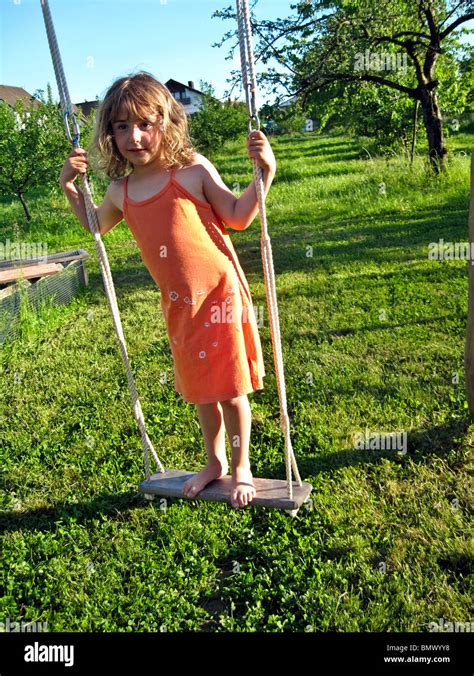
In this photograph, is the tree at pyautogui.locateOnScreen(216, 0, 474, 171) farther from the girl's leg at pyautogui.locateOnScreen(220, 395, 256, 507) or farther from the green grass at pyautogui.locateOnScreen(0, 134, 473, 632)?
the girl's leg at pyautogui.locateOnScreen(220, 395, 256, 507)

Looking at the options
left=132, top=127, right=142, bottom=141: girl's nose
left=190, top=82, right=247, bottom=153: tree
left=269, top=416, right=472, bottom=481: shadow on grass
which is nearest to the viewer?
left=132, top=127, right=142, bottom=141: girl's nose

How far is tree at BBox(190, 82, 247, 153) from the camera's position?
82.7ft

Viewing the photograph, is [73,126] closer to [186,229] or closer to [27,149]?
[186,229]

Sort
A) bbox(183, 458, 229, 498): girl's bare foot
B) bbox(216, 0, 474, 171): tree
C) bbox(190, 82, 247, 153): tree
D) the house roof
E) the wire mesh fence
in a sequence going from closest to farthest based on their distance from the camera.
Answer: bbox(183, 458, 229, 498): girl's bare foot < the wire mesh fence < bbox(216, 0, 474, 171): tree < bbox(190, 82, 247, 153): tree < the house roof

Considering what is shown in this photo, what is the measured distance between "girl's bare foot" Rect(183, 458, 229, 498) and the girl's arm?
3.84 ft

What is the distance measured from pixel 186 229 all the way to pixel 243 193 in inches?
11.0

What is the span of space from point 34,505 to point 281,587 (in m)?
1.58

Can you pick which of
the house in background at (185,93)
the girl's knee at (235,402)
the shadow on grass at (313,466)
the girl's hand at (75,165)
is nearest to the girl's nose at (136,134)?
the girl's hand at (75,165)

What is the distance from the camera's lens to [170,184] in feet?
7.86

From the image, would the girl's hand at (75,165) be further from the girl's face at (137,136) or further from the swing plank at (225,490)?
the swing plank at (225,490)

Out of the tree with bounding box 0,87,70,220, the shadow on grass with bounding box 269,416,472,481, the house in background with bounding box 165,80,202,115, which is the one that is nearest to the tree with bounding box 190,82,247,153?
the tree with bounding box 0,87,70,220

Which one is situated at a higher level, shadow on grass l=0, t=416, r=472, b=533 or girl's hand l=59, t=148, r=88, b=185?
girl's hand l=59, t=148, r=88, b=185

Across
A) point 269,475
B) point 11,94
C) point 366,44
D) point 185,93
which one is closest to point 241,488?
point 269,475

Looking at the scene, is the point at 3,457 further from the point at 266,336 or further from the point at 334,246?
the point at 334,246
